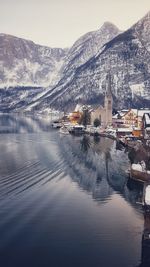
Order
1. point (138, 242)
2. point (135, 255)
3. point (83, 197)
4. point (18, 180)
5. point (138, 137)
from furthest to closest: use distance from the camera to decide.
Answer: point (138, 137), point (18, 180), point (83, 197), point (138, 242), point (135, 255)

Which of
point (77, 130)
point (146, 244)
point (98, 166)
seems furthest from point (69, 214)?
point (77, 130)

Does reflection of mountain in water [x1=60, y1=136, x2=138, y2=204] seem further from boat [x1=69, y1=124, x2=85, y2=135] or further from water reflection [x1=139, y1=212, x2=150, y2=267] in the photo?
boat [x1=69, y1=124, x2=85, y2=135]

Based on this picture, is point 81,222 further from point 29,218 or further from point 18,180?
point 18,180

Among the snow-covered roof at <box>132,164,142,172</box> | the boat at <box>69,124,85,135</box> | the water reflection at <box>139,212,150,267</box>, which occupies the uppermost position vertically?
A: the boat at <box>69,124,85,135</box>

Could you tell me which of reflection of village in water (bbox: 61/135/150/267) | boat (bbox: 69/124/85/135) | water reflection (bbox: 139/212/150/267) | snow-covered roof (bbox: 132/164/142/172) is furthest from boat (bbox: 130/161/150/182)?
boat (bbox: 69/124/85/135)

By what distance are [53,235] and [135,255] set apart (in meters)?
9.63

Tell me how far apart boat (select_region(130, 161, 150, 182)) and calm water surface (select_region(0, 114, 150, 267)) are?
1804 millimetres

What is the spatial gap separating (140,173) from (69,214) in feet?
73.0

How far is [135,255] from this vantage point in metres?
42.7

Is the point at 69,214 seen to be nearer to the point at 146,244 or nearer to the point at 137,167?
the point at 146,244

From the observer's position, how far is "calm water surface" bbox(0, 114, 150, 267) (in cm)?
4234

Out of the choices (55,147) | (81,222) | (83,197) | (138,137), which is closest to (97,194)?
(83,197)

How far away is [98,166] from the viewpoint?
88.3 metres

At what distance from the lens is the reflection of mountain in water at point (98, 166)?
6856 centimetres
